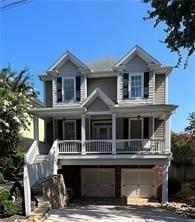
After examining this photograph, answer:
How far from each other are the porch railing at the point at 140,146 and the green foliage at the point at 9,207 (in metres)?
8.88

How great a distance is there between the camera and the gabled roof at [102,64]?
71.8ft

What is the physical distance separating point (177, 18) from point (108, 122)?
9863 millimetres

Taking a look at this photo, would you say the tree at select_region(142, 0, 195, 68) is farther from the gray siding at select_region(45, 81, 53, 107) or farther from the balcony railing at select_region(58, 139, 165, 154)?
the gray siding at select_region(45, 81, 53, 107)

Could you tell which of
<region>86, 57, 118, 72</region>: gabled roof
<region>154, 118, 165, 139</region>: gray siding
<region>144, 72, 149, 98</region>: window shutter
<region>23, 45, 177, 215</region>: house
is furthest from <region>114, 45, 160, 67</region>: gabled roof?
<region>154, 118, 165, 139</region>: gray siding

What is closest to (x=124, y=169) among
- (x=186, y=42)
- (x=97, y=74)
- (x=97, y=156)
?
(x=97, y=156)

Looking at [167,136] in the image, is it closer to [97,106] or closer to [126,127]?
[126,127]

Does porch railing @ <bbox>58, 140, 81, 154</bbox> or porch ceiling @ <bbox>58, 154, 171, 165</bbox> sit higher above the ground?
porch railing @ <bbox>58, 140, 81, 154</bbox>

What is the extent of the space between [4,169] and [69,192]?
4.07m

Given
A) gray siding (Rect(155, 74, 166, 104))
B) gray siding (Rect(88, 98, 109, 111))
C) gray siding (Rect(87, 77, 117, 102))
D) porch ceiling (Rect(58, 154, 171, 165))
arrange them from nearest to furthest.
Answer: porch ceiling (Rect(58, 154, 171, 165)) < gray siding (Rect(88, 98, 109, 111)) < gray siding (Rect(155, 74, 166, 104)) < gray siding (Rect(87, 77, 117, 102))

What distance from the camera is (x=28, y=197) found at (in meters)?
11.2

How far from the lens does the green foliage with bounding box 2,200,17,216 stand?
417 inches

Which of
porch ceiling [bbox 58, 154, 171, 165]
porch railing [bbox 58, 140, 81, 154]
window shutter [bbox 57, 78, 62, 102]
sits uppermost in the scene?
window shutter [bbox 57, 78, 62, 102]

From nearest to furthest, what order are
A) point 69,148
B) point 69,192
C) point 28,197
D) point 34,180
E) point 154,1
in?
point 28,197, point 154,1, point 34,180, point 69,192, point 69,148

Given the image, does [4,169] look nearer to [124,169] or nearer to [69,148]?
[69,148]
